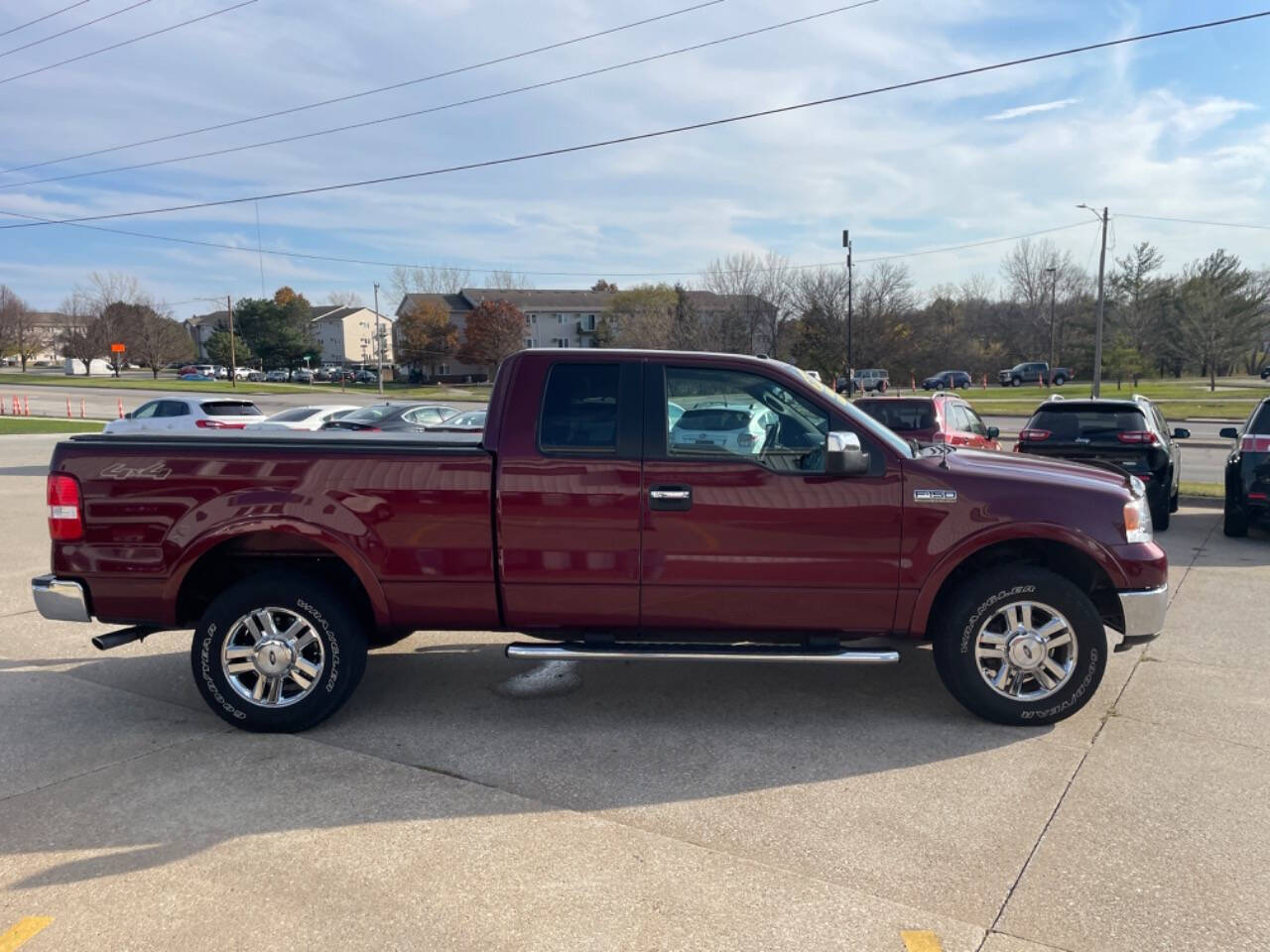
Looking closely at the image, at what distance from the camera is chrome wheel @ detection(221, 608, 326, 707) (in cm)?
472

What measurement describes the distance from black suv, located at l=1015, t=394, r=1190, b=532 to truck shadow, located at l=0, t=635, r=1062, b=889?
6.17 meters

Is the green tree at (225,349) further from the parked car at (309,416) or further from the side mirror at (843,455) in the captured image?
the side mirror at (843,455)

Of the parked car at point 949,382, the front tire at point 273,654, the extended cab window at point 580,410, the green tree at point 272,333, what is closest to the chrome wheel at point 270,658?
the front tire at point 273,654

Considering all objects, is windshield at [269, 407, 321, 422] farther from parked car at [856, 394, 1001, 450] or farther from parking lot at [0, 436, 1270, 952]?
parking lot at [0, 436, 1270, 952]

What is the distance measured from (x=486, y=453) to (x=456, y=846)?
1.91m

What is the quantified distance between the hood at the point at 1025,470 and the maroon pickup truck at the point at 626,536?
0.10ft

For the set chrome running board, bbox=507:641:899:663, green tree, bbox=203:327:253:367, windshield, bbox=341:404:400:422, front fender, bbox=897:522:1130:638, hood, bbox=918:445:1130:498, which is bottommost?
chrome running board, bbox=507:641:899:663

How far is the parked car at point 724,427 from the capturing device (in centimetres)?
468

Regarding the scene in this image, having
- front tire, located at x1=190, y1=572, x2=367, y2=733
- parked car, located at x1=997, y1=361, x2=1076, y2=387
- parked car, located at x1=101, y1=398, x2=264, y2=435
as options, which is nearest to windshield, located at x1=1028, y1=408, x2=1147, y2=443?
front tire, located at x1=190, y1=572, x2=367, y2=733

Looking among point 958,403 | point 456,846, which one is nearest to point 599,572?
point 456,846

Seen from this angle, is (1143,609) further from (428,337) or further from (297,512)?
(428,337)

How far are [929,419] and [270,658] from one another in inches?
345

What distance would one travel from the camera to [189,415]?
66.2ft

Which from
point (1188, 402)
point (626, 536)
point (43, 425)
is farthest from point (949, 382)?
point (626, 536)
